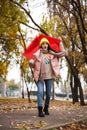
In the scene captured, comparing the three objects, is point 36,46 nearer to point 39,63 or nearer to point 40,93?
point 39,63

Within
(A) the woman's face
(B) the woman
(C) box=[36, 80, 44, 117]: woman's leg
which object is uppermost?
(A) the woman's face

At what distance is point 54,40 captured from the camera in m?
10.1

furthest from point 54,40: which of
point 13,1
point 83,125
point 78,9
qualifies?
point 13,1

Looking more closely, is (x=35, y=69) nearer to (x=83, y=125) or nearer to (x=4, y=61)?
(x=83, y=125)

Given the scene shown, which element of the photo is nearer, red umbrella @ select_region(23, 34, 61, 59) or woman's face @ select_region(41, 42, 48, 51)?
woman's face @ select_region(41, 42, 48, 51)

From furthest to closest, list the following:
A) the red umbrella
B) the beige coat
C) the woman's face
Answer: the red umbrella → the woman's face → the beige coat

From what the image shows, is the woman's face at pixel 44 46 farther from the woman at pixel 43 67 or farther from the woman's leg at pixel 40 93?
the woman's leg at pixel 40 93

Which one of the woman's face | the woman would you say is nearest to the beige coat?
the woman

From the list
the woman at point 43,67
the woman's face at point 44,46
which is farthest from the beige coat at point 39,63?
the woman's face at point 44,46

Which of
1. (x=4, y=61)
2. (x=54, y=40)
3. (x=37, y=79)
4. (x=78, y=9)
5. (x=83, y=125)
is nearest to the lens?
(x=83, y=125)

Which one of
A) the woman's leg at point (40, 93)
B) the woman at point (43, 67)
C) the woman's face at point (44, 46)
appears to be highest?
the woman's face at point (44, 46)

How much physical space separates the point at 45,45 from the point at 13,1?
9.49 meters

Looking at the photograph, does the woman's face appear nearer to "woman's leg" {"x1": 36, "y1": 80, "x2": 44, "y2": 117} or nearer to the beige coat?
the beige coat

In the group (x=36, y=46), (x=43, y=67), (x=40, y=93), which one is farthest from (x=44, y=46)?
(x=40, y=93)
